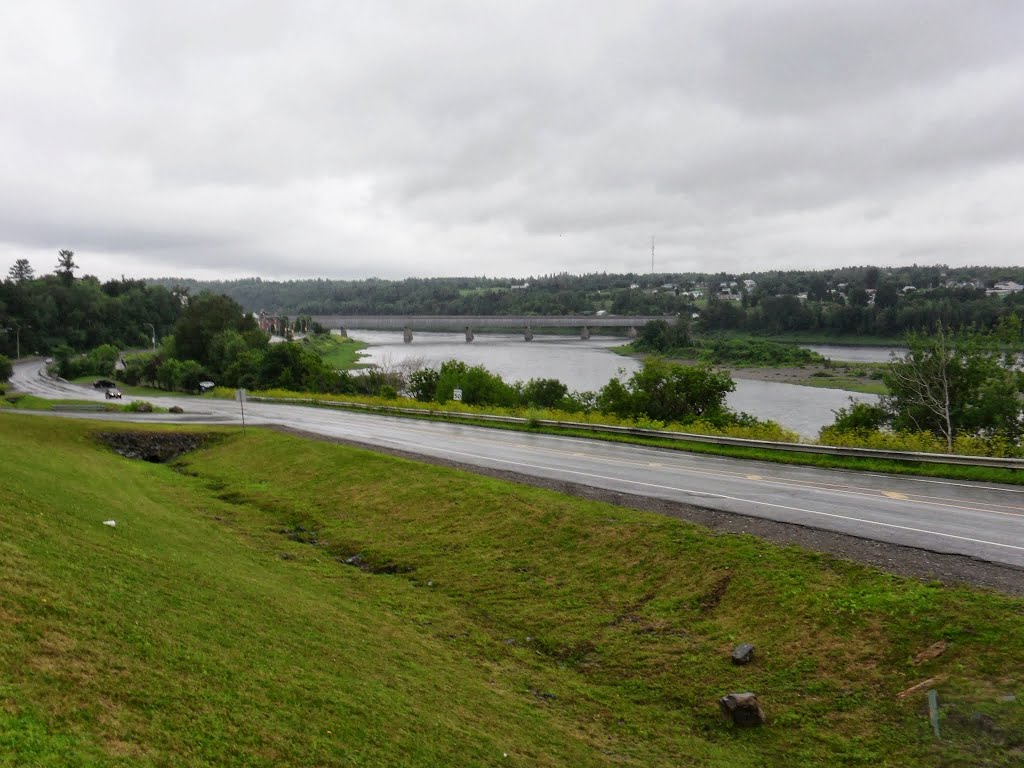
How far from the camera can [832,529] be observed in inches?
608

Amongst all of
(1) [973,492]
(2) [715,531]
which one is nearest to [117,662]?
(2) [715,531]

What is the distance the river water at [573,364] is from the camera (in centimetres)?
6712

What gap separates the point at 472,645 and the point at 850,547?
7.89 meters

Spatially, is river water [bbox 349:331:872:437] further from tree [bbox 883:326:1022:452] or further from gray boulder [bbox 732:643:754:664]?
gray boulder [bbox 732:643:754:664]

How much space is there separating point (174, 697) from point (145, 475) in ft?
71.5

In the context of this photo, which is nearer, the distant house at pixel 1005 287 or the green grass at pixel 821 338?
the green grass at pixel 821 338

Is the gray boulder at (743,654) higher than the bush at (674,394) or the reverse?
the reverse

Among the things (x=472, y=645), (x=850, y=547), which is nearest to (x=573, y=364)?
(x=850, y=547)

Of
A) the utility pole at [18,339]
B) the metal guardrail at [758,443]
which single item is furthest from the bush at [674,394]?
the utility pole at [18,339]

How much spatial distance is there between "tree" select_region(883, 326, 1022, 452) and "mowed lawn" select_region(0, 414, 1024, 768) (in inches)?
938

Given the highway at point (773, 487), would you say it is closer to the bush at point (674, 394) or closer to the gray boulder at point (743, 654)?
the gray boulder at point (743, 654)

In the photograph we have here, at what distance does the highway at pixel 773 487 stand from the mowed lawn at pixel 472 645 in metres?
2.84

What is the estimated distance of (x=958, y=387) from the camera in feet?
111

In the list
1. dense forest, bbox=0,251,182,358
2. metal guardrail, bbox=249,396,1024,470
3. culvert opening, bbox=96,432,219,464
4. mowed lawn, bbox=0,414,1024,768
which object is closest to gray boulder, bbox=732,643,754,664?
mowed lawn, bbox=0,414,1024,768
